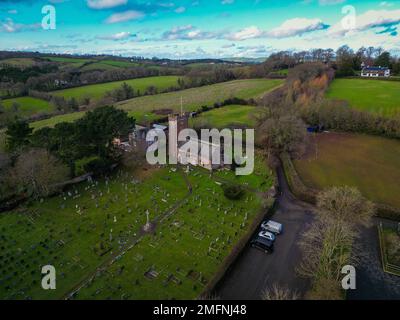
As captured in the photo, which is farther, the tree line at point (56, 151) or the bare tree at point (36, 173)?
the tree line at point (56, 151)

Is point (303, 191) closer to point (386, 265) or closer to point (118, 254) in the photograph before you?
point (386, 265)

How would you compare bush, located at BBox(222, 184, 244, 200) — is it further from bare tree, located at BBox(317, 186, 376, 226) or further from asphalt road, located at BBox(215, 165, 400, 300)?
bare tree, located at BBox(317, 186, 376, 226)

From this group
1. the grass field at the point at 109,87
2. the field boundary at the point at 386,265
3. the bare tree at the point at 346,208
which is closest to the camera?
the field boundary at the point at 386,265

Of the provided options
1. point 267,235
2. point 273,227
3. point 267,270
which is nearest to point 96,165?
point 267,235

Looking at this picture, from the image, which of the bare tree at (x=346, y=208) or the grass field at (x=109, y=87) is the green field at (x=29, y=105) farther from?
the bare tree at (x=346, y=208)

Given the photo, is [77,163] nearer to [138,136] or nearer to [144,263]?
[138,136]

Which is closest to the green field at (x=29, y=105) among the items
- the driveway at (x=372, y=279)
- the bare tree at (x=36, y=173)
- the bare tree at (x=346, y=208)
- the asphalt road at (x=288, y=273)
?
the bare tree at (x=36, y=173)

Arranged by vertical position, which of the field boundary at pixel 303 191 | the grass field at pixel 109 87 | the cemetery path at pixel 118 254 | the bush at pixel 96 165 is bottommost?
the cemetery path at pixel 118 254
